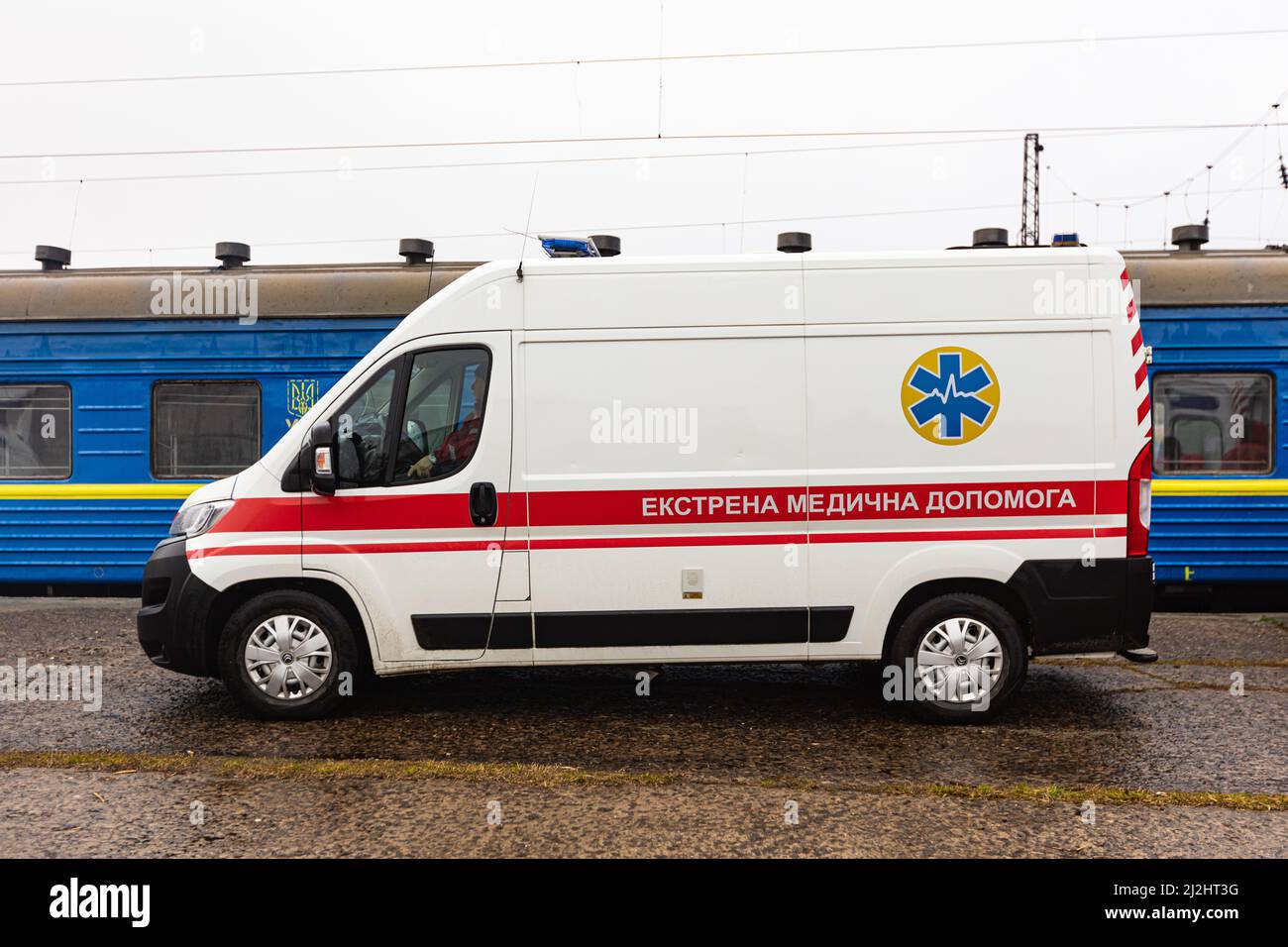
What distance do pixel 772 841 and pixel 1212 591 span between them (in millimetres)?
7202

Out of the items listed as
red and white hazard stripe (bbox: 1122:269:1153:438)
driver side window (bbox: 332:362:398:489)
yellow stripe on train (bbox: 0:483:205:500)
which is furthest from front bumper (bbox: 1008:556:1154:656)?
yellow stripe on train (bbox: 0:483:205:500)

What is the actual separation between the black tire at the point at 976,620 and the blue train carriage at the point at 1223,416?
13.0ft

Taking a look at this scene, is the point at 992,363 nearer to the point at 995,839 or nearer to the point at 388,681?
the point at 995,839

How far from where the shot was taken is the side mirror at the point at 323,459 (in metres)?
5.59

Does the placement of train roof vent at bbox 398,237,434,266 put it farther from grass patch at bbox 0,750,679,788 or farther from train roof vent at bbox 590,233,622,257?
grass patch at bbox 0,750,679,788

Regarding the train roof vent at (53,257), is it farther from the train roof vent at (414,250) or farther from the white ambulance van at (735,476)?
the white ambulance van at (735,476)

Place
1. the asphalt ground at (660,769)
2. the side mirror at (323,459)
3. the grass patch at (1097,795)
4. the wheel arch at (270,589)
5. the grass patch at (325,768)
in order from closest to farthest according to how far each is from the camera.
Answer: the asphalt ground at (660,769), the grass patch at (1097,795), the grass patch at (325,768), the side mirror at (323,459), the wheel arch at (270,589)

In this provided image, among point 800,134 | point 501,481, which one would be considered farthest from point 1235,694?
point 800,134

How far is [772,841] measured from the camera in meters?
4.12

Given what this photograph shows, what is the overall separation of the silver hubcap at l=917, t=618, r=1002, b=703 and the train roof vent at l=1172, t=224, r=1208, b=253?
18.2 ft

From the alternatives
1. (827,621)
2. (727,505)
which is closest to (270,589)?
(727,505)

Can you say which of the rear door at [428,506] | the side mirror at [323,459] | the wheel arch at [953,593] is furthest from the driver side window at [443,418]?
the wheel arch at [953,593]

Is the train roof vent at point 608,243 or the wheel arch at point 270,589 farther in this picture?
the train roof vent at point 608,243
